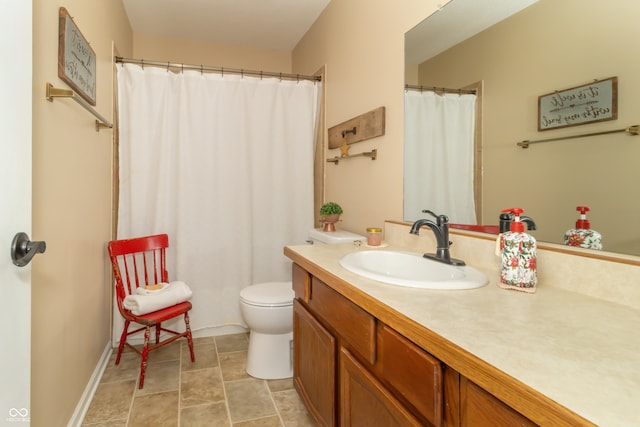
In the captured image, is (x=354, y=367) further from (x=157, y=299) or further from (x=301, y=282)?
(x=157, y=299)

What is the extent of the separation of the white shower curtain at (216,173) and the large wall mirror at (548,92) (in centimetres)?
151

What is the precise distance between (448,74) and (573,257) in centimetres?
91

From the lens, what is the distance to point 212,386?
2.00 meters

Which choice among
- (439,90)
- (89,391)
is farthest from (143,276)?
(439,90)

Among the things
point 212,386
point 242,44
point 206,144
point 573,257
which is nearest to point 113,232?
point 206,144

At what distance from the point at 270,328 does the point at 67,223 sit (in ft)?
3.71

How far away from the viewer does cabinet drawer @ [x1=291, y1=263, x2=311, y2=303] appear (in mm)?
1512

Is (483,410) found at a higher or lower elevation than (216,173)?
lower

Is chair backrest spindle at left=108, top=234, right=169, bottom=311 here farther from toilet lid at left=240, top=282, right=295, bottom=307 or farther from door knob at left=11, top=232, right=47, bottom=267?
door knob at left=11, top=232, right=47, bottom=267

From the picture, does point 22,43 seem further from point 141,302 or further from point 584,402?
point 141,302

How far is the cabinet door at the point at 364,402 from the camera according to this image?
34.0 inches

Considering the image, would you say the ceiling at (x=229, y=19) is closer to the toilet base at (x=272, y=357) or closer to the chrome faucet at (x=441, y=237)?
the chrome faucet at (x=441, y=237)

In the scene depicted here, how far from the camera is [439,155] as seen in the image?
161cm

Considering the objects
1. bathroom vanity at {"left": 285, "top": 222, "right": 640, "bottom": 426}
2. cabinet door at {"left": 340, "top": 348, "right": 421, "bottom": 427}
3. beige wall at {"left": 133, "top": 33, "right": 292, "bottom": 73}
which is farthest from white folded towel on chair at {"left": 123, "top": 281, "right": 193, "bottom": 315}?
beige wall at {"left": 133, "top": 33, "right": 292, "bottom": 73}
